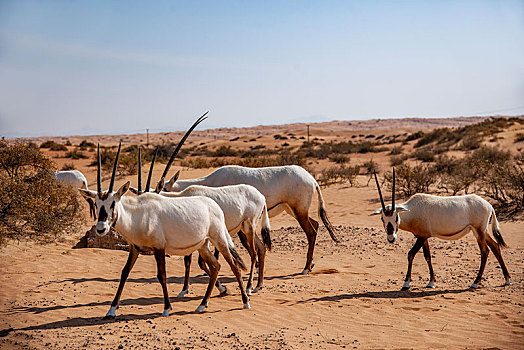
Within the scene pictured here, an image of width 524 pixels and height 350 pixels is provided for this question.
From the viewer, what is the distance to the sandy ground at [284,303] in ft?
19.3

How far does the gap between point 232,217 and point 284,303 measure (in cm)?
165

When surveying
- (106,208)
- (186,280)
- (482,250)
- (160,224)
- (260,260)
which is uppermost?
(106,208)

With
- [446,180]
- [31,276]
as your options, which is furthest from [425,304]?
[446,180]

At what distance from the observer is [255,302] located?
7.69m

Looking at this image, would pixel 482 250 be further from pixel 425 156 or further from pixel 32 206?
pixel 425 156

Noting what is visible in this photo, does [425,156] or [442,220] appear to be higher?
[425,156]

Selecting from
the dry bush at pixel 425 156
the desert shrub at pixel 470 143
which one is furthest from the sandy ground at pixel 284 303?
the desert shrub at pixel 470 143

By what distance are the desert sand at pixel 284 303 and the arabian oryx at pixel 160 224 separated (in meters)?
0.71

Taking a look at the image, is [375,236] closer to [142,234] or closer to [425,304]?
[425,304]

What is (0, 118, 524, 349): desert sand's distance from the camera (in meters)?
5.89

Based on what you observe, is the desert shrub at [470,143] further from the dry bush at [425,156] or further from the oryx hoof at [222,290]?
the oryx hoof at [222,290]

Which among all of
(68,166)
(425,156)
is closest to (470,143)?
(425,156)

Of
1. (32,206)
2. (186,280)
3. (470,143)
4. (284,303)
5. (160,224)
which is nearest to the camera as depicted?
(160,224)

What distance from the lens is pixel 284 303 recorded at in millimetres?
7621
